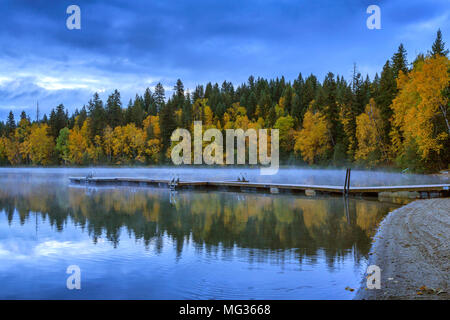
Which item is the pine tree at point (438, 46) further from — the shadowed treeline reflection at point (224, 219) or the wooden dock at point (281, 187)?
the shadowed treeline reflection at point (224, 219)

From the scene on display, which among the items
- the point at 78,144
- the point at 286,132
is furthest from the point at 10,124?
the point at 286,132

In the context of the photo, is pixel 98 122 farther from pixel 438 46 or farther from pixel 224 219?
pixel 224 219

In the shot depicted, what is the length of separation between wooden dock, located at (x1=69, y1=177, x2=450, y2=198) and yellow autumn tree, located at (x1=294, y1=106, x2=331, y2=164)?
105ft

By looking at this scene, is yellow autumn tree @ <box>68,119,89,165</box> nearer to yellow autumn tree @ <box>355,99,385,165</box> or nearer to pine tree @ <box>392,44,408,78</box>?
yellow autumn tree @ <box>355,99,385,165</box>

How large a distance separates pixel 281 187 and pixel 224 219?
1167cm

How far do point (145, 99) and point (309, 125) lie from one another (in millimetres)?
66617

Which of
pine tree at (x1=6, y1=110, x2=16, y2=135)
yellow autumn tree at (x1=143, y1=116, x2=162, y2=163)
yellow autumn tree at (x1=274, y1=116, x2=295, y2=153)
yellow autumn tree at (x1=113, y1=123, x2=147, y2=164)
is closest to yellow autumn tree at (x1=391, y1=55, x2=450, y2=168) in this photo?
yellow autumn tree at (x1=274, y1=116, x2=295, y2=153)

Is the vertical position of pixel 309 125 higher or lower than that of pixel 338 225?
higher

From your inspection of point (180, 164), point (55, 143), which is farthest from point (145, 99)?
point (180, 164)

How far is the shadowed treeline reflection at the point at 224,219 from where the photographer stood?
11672 mm

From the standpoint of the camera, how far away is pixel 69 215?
18.2m

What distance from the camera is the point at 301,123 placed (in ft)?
242

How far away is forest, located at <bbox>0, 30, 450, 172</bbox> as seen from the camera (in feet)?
111
